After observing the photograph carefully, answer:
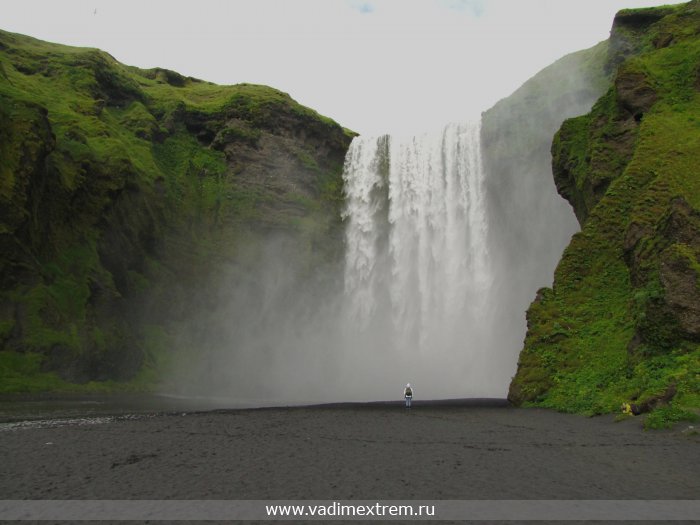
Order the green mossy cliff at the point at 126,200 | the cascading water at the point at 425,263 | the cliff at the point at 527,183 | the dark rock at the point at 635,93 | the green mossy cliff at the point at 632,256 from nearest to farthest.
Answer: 1. the green mossy cliff at the point at 632,256
2. the dark rock at the point at 635,93
3. the green mossy cliff at the point at 126,200
4. the cliff at the point at 527,183
5. the cascading water at the point at 425,263

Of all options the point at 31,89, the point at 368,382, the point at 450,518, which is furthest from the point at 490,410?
the point at 31,89

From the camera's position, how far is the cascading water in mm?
49750

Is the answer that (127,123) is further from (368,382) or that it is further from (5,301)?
(368,382)

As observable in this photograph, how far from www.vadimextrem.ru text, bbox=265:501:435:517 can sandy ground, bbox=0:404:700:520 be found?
0.49 meters

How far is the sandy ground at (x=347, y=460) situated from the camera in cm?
966

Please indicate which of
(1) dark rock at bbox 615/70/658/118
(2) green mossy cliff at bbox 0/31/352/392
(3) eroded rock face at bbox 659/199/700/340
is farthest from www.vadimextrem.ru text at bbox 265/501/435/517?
(1) dark rock at bbox 615/70/658/118

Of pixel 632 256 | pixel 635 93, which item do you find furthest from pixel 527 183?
pixel 632 256

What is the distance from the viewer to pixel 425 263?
54.9 metres

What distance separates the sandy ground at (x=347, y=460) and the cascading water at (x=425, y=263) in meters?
30.6

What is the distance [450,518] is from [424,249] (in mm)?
47788

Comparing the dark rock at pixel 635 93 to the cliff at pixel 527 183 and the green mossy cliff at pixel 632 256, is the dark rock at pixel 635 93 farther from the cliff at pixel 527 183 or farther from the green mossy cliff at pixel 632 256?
the cliff at pixel 527 183

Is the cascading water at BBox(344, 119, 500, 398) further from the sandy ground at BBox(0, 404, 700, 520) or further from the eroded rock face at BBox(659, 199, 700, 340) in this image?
the sandy ground at BBox(0, 404, 700, 520)

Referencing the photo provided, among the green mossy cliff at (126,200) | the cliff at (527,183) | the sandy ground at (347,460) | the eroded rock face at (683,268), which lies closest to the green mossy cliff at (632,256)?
the eroded rock face at (683,268)

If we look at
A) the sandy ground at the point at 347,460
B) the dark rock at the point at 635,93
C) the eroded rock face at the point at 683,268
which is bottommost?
the sandy ground at the point at 347,460
